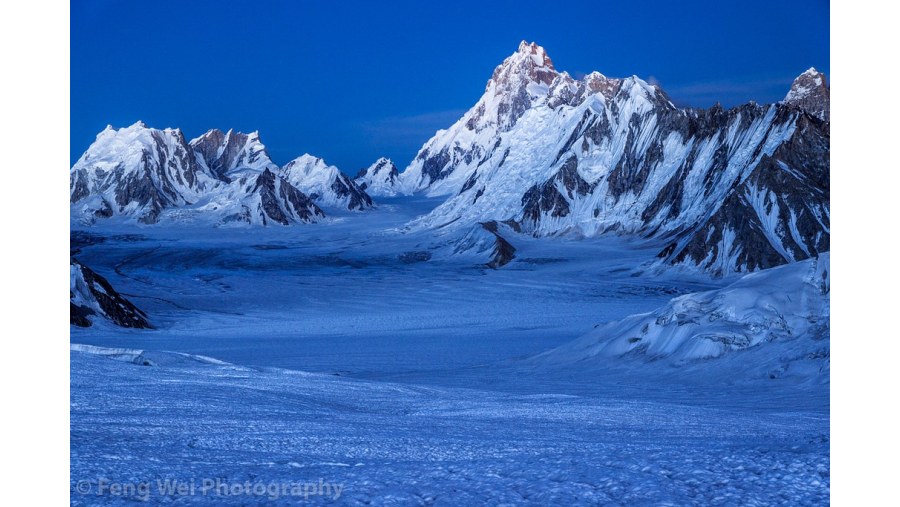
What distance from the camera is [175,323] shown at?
1523 inches

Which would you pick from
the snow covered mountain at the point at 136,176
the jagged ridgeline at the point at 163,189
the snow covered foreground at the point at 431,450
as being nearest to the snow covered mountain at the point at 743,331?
the snow covered foreground at the point at 431,450

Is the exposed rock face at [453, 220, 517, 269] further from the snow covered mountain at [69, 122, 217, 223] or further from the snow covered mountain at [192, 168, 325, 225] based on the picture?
the snow covered mountain at [69, 122, 217, 223]

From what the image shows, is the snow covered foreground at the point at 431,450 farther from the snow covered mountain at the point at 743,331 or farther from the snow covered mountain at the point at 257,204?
the snow covered mountain at the point at 257,204

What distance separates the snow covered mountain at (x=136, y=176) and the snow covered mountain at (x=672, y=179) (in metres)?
56.4

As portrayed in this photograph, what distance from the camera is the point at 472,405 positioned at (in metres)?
9.50

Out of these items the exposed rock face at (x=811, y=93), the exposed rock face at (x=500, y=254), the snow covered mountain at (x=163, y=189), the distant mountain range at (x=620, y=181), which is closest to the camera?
the distant mountain range at (x=620, y=181)

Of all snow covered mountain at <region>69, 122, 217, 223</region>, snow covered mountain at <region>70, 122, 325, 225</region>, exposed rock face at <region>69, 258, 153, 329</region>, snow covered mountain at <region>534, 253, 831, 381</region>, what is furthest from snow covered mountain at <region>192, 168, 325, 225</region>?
snow covered mountain at <region>534, 253, 831, 381</region>

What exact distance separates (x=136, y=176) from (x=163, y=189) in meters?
5.83

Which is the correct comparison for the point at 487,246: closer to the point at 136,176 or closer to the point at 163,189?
the point at 136,176

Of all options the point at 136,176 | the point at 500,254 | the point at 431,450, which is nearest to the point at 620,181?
the point at 500,254

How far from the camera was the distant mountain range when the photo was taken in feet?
221

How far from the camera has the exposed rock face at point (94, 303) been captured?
30234 millimetres

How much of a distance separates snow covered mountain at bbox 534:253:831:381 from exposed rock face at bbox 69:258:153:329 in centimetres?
1866
